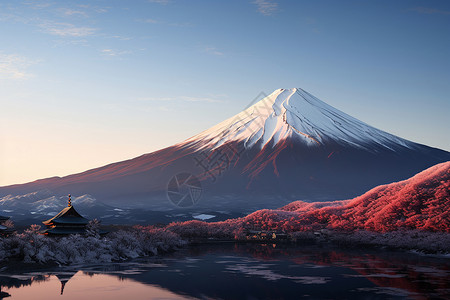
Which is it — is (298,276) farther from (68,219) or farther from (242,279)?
(68,219)

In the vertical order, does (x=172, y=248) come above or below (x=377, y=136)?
below

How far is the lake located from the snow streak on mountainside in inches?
4138

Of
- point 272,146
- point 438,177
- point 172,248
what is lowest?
point 172,248

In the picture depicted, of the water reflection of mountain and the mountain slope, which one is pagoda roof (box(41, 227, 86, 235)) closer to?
the water reflection of mountain

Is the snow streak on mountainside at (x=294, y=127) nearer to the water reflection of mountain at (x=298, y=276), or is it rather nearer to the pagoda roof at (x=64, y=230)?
the pagoda roof at (x=64, y=230)

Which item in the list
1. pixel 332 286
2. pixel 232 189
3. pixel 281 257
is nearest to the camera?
pixel 332 286

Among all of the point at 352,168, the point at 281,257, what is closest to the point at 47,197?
the point at 352,168

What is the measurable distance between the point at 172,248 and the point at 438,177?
96.3 ft

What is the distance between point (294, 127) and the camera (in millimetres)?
150875

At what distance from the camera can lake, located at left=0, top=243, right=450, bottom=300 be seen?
24.4m

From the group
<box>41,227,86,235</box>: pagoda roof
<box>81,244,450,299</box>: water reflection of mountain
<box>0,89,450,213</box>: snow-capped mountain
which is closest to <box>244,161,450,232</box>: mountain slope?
<box>81,244,450,299</box>: water reflection of mountain

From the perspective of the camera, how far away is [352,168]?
14212 centimetres

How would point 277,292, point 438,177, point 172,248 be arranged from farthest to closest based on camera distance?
1. point 172,248
2. point 438,177
3. point 277,292

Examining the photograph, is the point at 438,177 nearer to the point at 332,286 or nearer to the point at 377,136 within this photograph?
the point at 332,286
